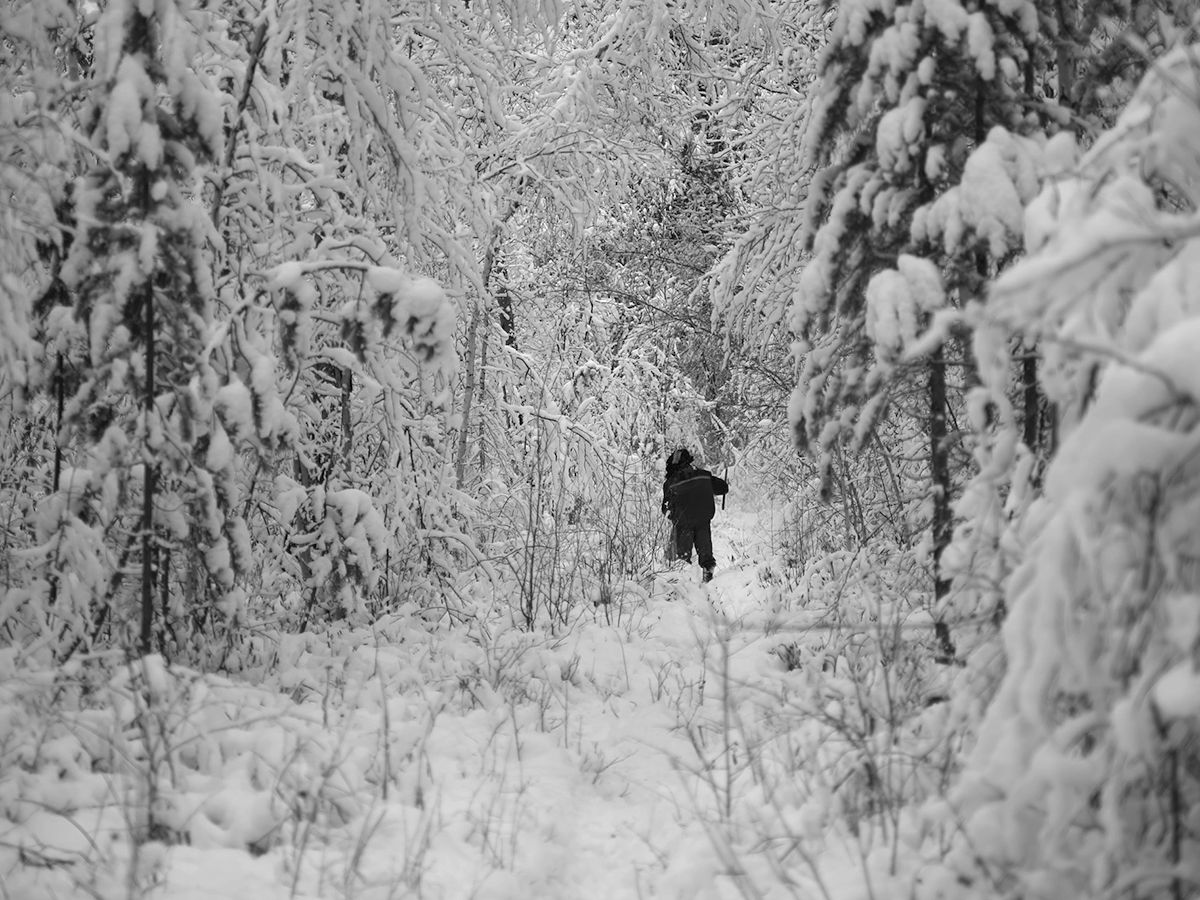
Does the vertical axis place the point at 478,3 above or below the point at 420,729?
above

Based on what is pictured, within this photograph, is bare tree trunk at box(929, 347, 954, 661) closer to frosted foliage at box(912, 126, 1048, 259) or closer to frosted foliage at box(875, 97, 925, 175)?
frosted foliage at box(912, 126, 1048, 259)

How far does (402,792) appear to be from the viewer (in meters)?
3.18

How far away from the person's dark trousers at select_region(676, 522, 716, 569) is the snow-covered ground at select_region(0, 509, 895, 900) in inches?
214

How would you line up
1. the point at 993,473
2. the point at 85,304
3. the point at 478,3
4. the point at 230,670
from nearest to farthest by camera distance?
the point at 993,473, the point at 85,304, the point at 230,670, the point at 478,3

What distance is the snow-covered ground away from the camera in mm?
2537

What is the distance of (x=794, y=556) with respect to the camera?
9.24m

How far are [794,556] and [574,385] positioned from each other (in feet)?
19.6

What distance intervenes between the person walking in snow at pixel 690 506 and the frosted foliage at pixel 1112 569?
26.4ft

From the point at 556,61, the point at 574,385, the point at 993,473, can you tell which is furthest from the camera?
the point at 574,385

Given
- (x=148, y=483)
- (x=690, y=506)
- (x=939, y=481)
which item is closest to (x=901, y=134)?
(x=939, y=481)

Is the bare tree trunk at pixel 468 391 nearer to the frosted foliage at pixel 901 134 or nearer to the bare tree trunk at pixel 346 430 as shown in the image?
the bare tree trunk at pixel 346 430

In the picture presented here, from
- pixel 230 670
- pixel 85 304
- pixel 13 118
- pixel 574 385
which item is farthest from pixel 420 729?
pixel 574 385

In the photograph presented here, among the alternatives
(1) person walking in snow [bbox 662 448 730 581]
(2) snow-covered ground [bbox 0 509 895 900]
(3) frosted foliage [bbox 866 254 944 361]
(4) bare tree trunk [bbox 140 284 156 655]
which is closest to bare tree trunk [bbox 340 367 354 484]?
(2) snow-covered ground [bbox 0 509 895 900]

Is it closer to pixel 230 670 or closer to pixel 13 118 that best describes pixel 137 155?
pixel 13 118
